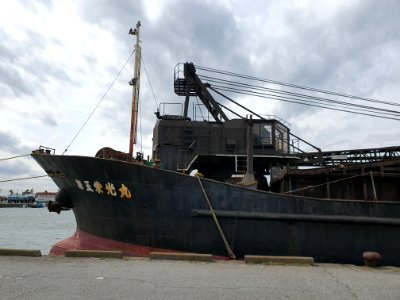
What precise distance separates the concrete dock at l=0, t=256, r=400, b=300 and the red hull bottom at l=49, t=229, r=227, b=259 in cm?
368

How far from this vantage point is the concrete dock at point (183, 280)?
17.8ft

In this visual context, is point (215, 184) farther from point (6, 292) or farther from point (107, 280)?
point (6, 292)

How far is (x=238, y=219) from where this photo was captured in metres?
11.6

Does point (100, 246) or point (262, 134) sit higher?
point (262, 134)

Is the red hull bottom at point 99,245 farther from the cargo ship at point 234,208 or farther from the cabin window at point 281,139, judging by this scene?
the cabin window at point 281,139

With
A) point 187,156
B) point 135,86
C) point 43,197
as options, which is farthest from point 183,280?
point 43,197

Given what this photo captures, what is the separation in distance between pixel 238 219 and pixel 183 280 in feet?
18.2

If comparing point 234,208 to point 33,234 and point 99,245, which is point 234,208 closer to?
point 99,245

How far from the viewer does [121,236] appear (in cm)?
1259

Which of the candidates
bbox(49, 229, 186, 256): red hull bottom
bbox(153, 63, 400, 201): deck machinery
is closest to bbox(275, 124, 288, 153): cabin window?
bbox(153, 63, 400, 201): deck machinery

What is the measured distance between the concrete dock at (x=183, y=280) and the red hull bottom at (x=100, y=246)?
12.1ft

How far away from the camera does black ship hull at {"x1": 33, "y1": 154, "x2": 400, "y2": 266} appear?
11359 millimetres

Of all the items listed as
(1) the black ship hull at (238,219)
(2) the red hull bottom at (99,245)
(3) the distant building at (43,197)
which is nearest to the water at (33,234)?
(2) the red hull bottom at (99,245)

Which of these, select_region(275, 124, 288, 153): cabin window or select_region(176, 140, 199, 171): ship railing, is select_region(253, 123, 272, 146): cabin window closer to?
select_region(275, 124, 288, 153): cabin window
